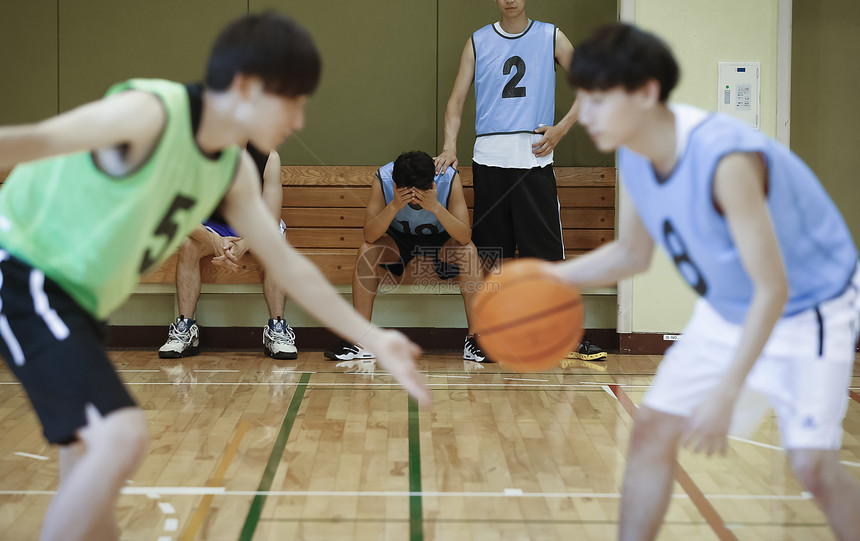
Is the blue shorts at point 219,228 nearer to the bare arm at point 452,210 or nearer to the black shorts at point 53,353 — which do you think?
the bare arm at point 452,210

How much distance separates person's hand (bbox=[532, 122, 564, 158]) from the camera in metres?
4.58

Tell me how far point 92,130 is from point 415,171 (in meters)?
3.04

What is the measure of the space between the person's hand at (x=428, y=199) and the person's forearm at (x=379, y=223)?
0.14 metres

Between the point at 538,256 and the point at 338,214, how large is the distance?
56.4 inches

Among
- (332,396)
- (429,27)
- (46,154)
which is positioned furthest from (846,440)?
(429,27)

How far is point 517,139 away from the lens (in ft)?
15.2

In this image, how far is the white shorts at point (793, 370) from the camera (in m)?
1.68

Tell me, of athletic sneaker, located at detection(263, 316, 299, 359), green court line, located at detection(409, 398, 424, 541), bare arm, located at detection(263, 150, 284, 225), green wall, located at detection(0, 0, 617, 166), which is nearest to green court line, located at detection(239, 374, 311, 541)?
green court line, located at detection(409, 398, 424, 541)

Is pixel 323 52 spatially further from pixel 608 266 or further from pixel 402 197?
pixel 608 266

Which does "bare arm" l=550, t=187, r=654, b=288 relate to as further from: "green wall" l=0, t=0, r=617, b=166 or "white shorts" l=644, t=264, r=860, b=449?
"green wall" l=0, t=0, r=617, b=166

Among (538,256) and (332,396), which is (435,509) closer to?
(332,396)

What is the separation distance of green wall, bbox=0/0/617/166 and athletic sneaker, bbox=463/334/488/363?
156cm

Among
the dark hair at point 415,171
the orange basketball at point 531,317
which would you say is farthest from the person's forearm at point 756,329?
the dark hair at point 415,171

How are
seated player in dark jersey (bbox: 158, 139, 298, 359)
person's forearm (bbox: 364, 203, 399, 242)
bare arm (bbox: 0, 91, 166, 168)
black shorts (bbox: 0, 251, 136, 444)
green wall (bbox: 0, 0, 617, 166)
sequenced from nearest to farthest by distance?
bare arm (bbox: 0, 91, 166, 168)
black shorts (bbox: 0, 251, 136, 444)
person's forearm (bbox: 364, 203, 399, 242)
seated player in dark jersey (bbox: 158, 139, 298, 359)
green wall (bbox: 0, 0, 617, 166)
